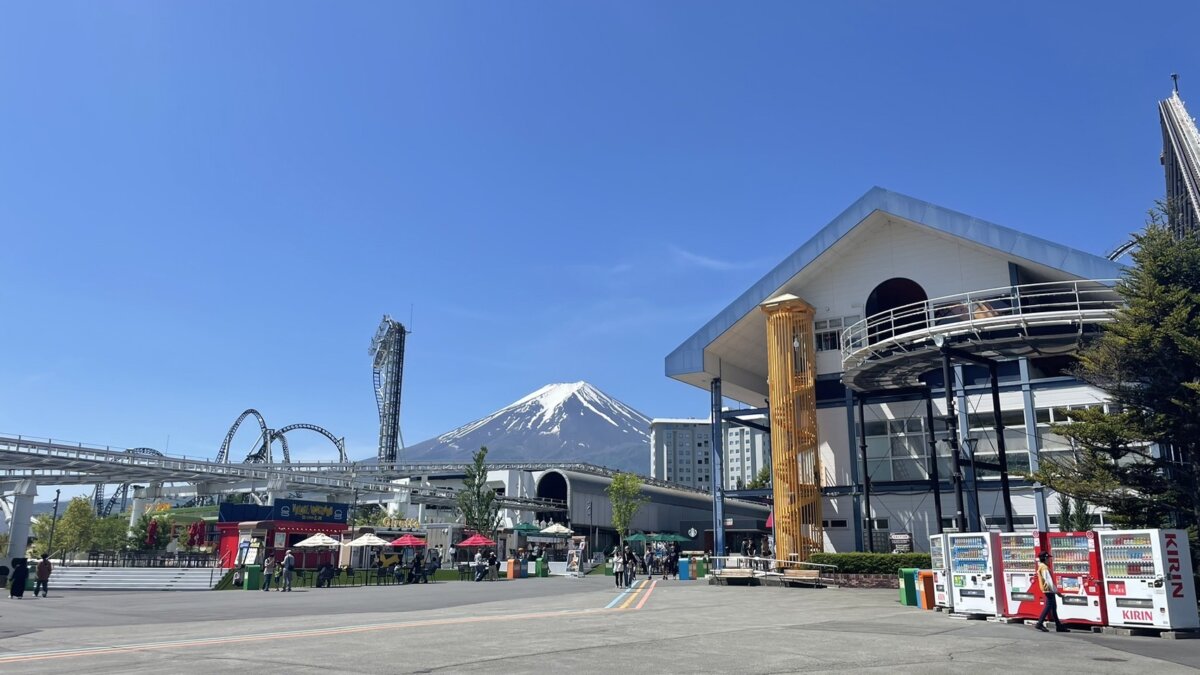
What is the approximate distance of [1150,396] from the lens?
76.2 feet

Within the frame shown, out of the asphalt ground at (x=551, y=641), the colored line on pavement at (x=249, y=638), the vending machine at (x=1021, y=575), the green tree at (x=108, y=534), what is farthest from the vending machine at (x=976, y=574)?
the green tree at (x=108, y=534)

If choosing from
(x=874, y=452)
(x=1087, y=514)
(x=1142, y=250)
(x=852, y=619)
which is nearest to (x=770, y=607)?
(x=852, y=619)

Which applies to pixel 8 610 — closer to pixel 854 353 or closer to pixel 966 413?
pixel 854 353

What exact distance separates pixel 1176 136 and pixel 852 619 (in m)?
45.1

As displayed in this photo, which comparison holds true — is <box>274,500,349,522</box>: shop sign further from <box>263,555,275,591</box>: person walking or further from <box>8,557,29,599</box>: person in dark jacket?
<box>8,557,29,599</box>: person in dark jacket

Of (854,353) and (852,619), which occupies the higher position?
(854,353)

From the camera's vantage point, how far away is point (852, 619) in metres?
19.8

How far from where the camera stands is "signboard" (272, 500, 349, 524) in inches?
1972

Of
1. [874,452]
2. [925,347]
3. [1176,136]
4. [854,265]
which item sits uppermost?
[1176,136]

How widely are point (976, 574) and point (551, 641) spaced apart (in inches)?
469

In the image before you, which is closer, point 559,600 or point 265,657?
point 265,657

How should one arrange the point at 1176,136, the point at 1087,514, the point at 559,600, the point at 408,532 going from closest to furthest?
1. the point at 559,600
2. the point at 1087,514
3. the point at 1176,136
4. the point at 408,532

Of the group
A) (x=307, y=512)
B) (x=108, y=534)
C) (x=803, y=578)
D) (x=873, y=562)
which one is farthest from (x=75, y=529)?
(x=873, y=562)

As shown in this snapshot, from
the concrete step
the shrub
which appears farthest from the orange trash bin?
the concrete step
